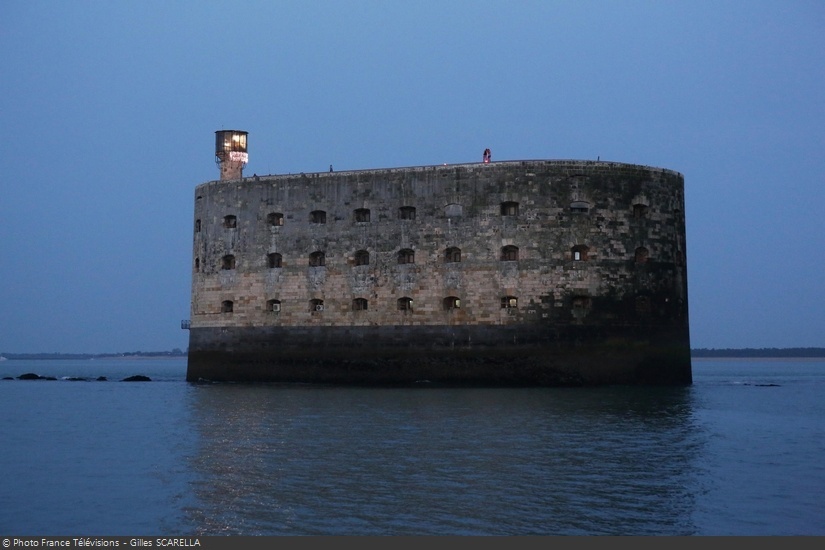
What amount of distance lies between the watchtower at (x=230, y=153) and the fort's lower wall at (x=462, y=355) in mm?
7432

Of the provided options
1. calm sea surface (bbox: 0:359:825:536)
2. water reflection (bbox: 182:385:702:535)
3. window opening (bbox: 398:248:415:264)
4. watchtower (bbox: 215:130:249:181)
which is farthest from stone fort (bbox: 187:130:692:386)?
water reflection (bbox: 182:385:702:535)

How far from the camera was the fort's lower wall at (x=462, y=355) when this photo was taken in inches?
1368

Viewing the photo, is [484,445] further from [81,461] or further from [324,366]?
[324,366]

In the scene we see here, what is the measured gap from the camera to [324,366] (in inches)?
1479

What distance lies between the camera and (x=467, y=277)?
3550 centimetres

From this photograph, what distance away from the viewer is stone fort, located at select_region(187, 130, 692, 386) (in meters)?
34.9

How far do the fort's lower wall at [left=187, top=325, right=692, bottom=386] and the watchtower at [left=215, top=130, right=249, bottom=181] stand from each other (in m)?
7.43

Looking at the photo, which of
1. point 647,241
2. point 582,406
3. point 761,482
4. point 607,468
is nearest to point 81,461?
point 607,468

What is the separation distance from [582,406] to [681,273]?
36.8 ft

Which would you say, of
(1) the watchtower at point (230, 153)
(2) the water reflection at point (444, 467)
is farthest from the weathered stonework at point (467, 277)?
(2) the water reflection at point (444, 467)

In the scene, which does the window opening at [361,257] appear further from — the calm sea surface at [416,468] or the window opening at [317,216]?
the calm sea surface at [416,468]

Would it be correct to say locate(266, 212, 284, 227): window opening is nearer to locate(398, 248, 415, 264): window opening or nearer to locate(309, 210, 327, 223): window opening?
locate(309, 210, 327, 223): window opening

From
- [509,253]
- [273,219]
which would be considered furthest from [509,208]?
[273,219]

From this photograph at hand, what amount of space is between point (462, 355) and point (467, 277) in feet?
8.85
